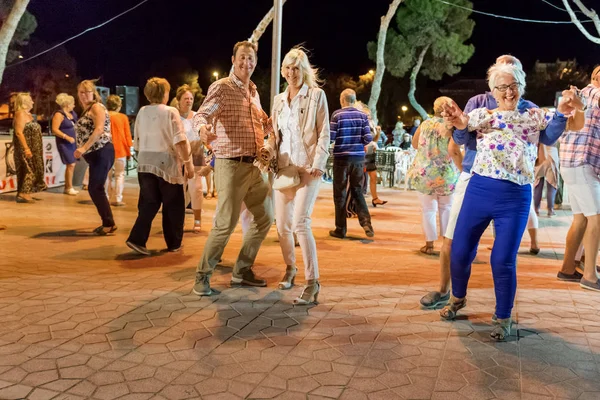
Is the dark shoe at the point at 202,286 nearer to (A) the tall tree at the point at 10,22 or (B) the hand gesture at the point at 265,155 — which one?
(B) the hand gesture at the point at 265,155

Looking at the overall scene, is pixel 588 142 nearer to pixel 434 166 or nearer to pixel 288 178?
pixel 434 166

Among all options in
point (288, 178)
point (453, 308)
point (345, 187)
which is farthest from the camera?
point (345, 187)

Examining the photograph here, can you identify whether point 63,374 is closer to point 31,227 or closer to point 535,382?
point 535,382

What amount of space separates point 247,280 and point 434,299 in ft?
5.23

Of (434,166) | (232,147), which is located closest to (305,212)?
(232,147)

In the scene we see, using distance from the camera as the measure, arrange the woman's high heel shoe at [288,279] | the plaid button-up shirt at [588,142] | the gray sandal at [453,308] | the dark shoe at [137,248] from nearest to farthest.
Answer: the gray sandal at [453,308]
the woman's high heel shoe at [288,279]
the plaid button-up shirt at [588,142]
the dark shoe at [137,248]

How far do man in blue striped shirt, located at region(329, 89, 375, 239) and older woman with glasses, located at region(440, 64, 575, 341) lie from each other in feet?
12.3

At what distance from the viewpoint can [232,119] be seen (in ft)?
15.4

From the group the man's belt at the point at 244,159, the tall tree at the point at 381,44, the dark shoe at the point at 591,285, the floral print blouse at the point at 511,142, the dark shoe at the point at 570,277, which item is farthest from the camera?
the tall tree at the point at 381,44

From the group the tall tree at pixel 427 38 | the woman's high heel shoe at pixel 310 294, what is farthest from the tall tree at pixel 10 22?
the tall tree at pixel 427 38

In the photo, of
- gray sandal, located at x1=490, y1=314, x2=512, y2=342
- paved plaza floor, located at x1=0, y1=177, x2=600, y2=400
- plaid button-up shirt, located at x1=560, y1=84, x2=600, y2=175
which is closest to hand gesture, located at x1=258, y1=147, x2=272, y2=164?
paved plaza floor, located at x1=0, y1=177, x2=600, y2=400

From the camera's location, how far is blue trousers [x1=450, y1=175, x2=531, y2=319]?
148 inches

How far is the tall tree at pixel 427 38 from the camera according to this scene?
3381 cm

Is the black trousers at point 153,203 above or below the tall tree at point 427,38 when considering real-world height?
below
